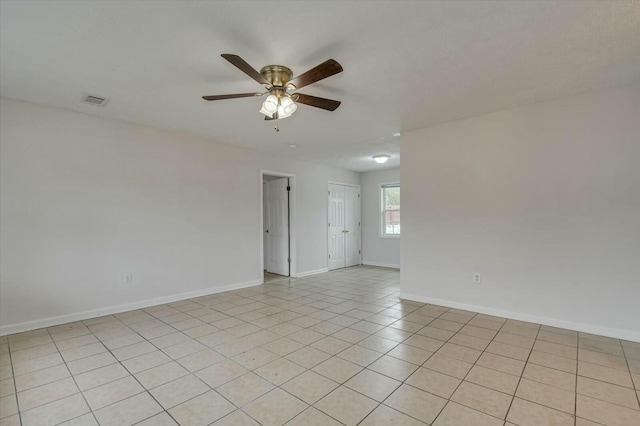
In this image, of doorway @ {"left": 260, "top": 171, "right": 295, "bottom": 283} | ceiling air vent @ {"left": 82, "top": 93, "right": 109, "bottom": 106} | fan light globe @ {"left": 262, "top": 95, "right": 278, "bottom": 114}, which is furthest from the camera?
doorway @ {"left": 260, "top": 171, "right": 295, "bottom": 283}

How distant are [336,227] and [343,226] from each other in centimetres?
27

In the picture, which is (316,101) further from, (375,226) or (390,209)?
(375,226)

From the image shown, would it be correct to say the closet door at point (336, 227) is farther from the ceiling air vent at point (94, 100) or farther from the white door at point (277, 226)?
the ceiling air vent at point (94, 100)

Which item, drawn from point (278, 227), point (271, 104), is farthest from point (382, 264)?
point (271, 104)

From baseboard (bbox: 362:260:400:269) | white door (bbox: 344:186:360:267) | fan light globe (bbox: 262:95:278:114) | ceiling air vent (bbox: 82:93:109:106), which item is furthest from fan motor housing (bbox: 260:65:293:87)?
baseboard (bbox: 362:260:400:269)

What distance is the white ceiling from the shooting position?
1.82 metres

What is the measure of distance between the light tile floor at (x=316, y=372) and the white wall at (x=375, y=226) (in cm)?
354

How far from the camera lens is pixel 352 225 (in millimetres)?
7477

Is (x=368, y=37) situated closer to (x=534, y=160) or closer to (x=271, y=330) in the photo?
(x=534, y=160)

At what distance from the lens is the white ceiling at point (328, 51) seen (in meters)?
1.82

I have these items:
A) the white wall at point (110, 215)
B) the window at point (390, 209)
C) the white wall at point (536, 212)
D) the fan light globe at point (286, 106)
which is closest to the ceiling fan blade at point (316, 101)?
the fan light globe at point (286, 106)

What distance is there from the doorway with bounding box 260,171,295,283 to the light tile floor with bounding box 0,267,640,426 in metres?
2.45

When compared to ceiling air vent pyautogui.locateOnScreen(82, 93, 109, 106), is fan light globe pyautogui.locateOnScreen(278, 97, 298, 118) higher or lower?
lower

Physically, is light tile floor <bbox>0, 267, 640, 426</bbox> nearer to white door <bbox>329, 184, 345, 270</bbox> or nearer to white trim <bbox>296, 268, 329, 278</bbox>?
white trim <bbox>296, 268, 329, 278</bbox>
